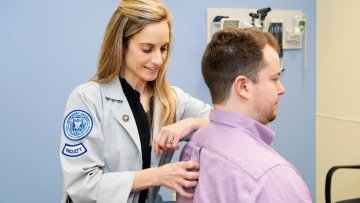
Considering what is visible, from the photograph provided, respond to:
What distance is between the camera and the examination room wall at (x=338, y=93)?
2.46 m

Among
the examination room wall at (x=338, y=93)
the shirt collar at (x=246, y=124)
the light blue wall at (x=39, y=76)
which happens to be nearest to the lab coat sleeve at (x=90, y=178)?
the shirt collar at (x=246, y=124)

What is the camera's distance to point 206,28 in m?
2.42

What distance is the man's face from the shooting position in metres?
Result: 1.02

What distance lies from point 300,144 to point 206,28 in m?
1.20

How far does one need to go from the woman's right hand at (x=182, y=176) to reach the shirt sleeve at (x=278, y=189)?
20 centimetres

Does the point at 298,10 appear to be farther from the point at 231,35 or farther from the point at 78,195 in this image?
the point at 78,195

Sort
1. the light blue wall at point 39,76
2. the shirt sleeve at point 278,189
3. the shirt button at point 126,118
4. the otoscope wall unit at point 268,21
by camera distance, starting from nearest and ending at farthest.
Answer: the shirt sleeve at point 278,189 → the shirt button at point 126,118 → the light blue wall at point 39,76 → the otoscope wall unit at point 268,21

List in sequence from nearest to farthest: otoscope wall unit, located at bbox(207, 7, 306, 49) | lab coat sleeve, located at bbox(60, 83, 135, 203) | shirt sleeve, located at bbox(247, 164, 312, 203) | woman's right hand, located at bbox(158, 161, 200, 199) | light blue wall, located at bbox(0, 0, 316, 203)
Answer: shirt sleeve, located at bbox(247, 164, 312, 203) → woman's right hand, located at bbox(158, 161, 200, 199) → lab coat sleeve, located at bbox(60, 83, 135, 203) → light blue wall, located at bbox(0, 0, 316, 203) → otoscope wall unit, located at bbox(207, 7, 306, 49)

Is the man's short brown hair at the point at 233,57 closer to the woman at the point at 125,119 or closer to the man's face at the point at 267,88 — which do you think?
the man's face at the point at 267,88

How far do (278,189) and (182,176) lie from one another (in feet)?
0.87

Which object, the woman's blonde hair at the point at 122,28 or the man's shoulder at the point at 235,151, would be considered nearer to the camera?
the man's shoulder at the point at 235,151

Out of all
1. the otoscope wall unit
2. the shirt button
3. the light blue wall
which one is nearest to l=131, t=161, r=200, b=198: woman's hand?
the shirt button

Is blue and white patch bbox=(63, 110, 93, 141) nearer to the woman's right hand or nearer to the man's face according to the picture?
the woman's right hand

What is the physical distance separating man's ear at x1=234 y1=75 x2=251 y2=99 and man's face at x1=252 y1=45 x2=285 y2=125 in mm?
19
